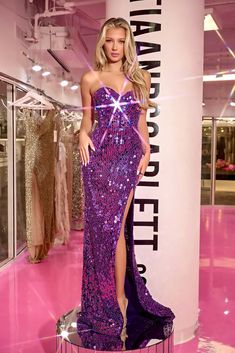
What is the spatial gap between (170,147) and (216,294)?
6.19ft

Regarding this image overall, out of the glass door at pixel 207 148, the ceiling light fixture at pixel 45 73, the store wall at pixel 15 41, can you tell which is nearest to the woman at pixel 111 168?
the store wall at pixel 15 41

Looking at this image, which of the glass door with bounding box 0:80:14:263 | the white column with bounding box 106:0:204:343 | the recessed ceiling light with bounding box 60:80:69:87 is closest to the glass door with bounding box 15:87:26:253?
the glass door with bounding box 0:80:14:263

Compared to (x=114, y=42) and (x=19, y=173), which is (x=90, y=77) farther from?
(x=19, y=173)

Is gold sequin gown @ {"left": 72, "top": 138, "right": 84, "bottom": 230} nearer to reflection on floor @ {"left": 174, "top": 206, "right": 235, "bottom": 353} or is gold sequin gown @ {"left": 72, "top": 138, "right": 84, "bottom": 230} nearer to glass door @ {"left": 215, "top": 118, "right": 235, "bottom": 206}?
reflection on floor @ {"left": 174, "top": 206, "right": 235, "bottom": 353}

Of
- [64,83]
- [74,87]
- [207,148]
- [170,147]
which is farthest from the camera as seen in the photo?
[207,148]

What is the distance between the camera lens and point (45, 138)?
5551 mm

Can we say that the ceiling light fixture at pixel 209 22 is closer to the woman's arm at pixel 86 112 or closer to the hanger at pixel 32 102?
the hanger at pixel 32 102

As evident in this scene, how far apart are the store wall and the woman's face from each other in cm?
298

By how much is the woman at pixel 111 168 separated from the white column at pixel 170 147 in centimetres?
69

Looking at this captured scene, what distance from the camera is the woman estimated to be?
7.61 feet

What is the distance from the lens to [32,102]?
556cm

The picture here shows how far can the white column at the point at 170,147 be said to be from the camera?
3055mm

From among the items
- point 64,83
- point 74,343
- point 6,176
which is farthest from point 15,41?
point 74,343

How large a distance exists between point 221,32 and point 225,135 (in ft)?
17.2
